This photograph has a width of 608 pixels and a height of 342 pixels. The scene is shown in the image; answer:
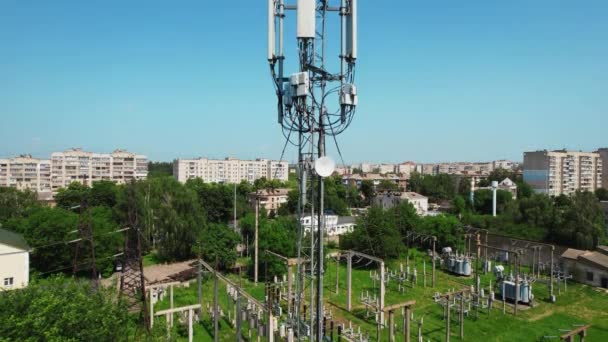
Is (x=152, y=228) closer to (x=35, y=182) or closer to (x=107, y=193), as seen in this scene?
(x=107, y=193)

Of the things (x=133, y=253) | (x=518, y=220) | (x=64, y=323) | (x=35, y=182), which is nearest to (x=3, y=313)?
(x=64, y=323)

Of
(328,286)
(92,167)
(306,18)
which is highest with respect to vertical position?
(306,18)

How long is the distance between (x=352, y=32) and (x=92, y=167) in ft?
211

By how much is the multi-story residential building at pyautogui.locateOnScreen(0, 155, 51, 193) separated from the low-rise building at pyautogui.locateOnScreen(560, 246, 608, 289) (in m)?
63.7

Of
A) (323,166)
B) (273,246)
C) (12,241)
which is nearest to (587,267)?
(273,246)

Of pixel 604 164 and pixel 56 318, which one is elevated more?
pixel 604 164

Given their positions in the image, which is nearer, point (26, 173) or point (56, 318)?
point (56, 318)

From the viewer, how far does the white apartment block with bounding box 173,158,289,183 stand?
8281cm

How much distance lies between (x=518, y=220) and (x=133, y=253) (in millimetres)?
31237

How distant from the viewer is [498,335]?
45.7 feet

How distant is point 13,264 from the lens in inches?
616

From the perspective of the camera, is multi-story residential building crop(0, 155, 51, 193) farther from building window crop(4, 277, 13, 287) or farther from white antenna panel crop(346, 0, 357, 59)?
white antenna panel crop(346, 0, 357, 59)

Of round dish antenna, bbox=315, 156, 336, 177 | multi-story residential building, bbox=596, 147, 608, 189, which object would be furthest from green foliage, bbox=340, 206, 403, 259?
multi-story residential building, bbox=596, 147, 608, 189

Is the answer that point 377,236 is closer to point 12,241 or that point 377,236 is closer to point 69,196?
point 12,241
